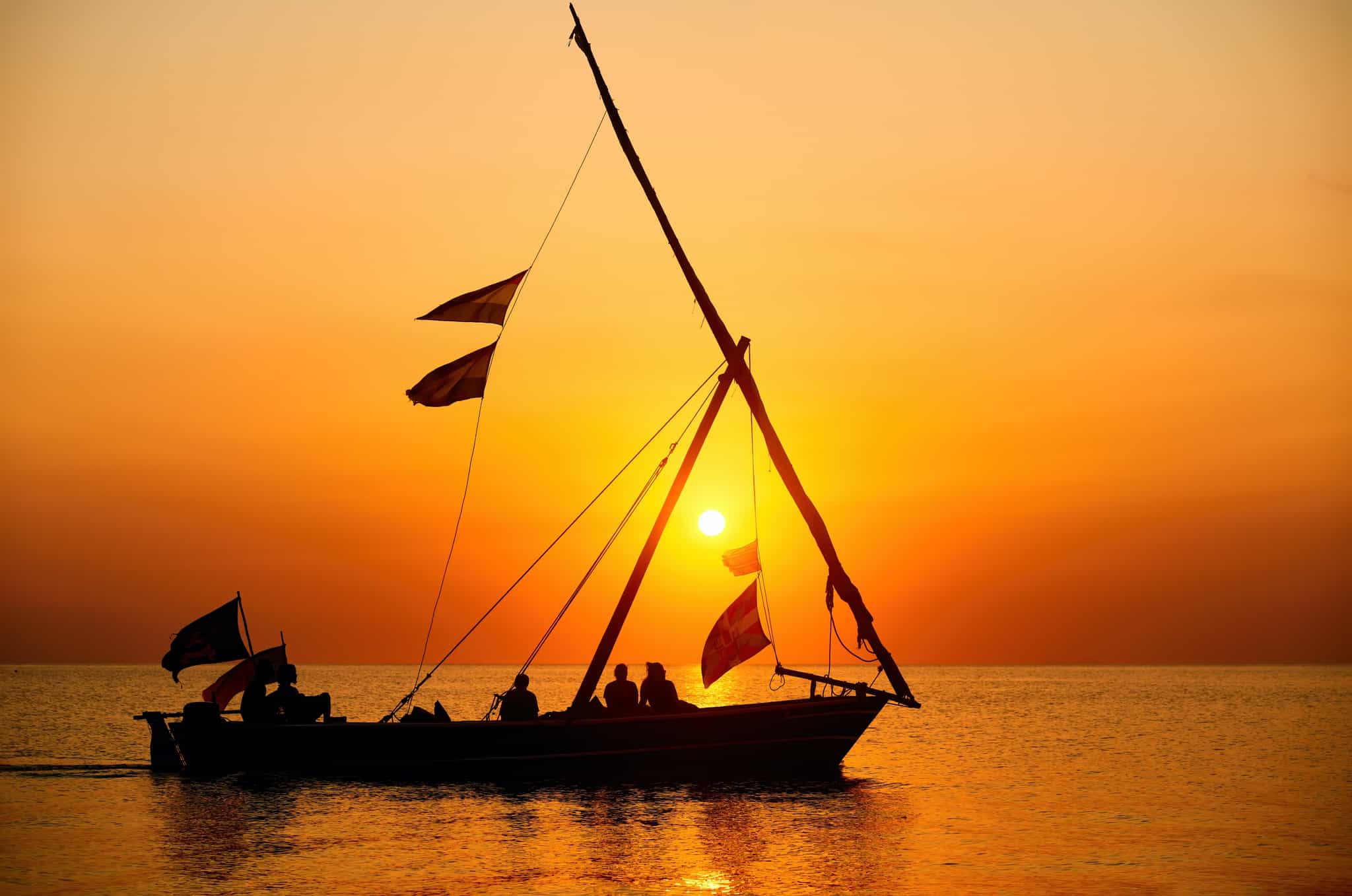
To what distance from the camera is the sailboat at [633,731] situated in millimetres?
31422

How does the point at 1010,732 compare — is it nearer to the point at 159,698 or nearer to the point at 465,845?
the point at 465,845

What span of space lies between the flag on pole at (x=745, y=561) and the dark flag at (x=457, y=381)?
7157 mm

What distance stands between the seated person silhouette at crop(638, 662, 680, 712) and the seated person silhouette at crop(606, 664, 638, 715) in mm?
301

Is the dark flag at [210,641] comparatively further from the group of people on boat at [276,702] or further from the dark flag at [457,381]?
the dark flag at [457,381]

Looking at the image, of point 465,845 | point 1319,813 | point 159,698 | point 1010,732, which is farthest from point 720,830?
point 159,698

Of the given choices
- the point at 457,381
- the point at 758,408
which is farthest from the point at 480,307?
the point at 758,408

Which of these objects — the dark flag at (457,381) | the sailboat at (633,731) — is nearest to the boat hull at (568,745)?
the sailboat at (633,731)

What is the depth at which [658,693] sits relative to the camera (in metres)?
32.5

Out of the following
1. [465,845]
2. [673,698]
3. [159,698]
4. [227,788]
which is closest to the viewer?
[465,845]

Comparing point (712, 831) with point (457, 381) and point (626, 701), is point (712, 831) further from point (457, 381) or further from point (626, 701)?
point (457, 381)

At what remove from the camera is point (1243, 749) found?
58906mm

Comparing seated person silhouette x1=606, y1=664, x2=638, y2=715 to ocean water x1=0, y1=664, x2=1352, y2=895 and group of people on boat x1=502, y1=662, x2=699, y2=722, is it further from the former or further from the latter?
ocean water x1=0, y1=664, x2=1352, y2=895

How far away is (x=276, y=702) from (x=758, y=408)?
46.9ft

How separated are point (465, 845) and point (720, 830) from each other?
5.38 meters
